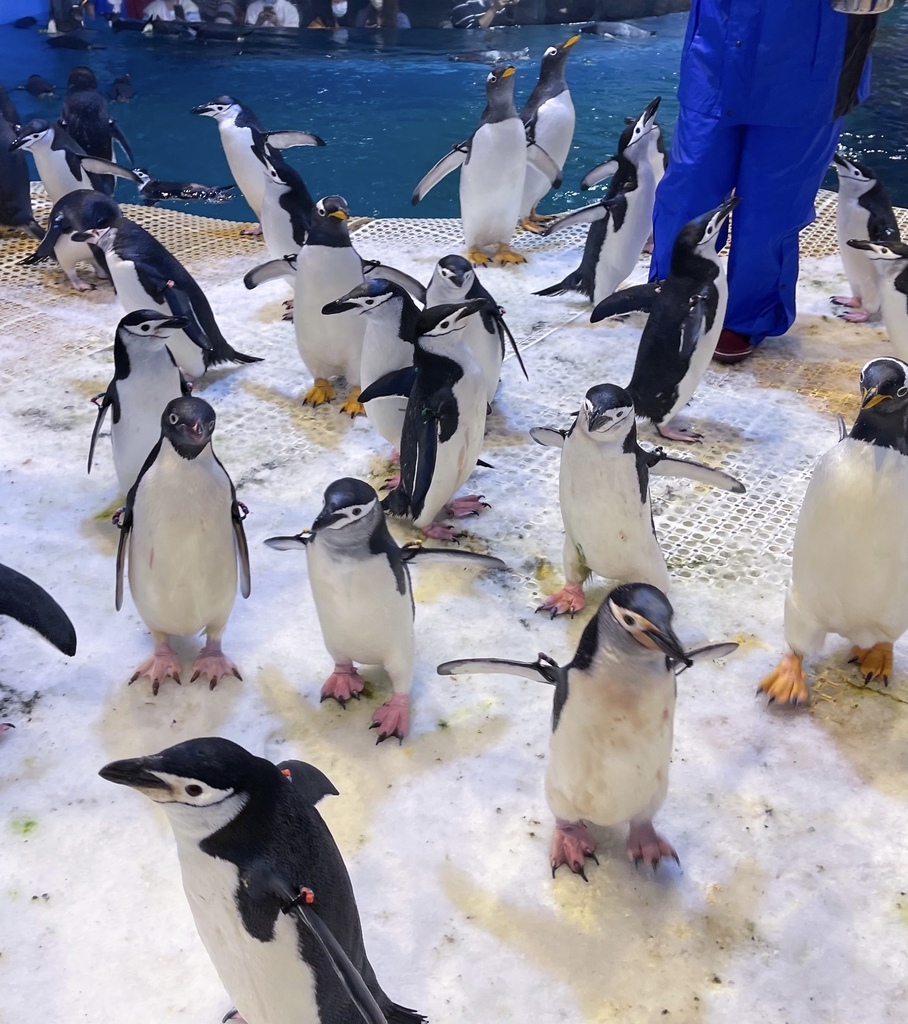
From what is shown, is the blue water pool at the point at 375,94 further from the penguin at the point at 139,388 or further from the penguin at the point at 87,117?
the penguin at the point at 139,388

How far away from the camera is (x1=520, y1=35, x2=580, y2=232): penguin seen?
4.57m

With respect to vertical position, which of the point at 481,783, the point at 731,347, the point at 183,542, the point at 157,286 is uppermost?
the point at 157,286

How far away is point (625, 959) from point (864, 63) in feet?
8.86

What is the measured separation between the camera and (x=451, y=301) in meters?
2.63

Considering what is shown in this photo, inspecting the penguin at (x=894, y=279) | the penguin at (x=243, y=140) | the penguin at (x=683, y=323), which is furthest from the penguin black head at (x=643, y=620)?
the penguin at (x=243, y=140)

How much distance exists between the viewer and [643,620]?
4.20 feet

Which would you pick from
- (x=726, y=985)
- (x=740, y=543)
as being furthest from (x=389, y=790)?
(x=740, y=543)

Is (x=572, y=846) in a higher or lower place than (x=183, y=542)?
lower

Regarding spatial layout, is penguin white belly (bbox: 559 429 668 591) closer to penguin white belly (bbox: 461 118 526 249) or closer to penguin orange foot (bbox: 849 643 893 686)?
penguin orange foot (bbox: 849 643 893 686)

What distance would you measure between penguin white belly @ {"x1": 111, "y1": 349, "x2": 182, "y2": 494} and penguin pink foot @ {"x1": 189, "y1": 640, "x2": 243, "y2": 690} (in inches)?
24.0

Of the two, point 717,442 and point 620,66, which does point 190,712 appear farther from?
point 620,66

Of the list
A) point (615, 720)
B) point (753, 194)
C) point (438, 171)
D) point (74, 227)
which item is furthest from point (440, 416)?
point (438, 171)

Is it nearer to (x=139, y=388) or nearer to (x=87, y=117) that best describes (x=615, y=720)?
(x=139, y=388)

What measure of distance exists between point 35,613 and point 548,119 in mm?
3712
